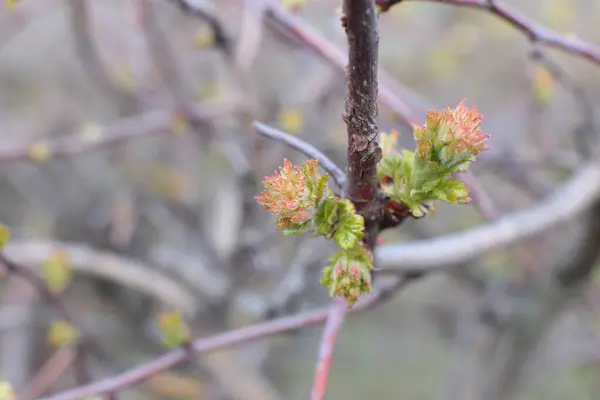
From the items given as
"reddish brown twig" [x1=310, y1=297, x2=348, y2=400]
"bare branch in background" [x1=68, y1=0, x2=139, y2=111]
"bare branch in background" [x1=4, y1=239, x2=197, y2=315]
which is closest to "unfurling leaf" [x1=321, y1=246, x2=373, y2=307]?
"reddish brown twig" [x1=310, y1=297, x2=348, y2=400]

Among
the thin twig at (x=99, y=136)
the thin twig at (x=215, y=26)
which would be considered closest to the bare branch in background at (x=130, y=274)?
the thin twig at (x=99, y=136)

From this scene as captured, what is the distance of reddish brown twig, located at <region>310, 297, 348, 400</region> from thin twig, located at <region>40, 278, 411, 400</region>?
1.4 inches

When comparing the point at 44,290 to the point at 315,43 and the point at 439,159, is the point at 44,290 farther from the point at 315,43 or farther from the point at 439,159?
the point at 439,159

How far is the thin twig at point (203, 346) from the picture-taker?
39 centimetres

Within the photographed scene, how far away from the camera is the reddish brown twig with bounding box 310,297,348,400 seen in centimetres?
35

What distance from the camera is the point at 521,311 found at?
2.86ft

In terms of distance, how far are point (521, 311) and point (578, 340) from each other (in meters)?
0.43

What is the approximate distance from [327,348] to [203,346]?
110 mm

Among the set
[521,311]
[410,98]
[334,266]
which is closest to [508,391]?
[521,311]

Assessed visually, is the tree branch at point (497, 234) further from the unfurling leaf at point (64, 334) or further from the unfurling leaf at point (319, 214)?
the unfurling leaf at point (64, 334)

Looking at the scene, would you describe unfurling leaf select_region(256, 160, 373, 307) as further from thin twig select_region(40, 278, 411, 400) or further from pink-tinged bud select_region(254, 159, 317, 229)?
thin twig select_region(40, 278, 411, 400)

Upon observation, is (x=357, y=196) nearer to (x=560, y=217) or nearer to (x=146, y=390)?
(x=560, y=217)

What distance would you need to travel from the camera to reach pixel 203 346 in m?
0.43

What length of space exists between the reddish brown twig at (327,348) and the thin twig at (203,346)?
0.04 meters
